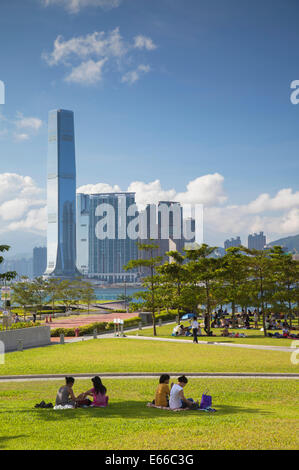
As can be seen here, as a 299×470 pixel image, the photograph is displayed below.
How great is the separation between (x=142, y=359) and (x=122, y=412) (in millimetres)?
11626

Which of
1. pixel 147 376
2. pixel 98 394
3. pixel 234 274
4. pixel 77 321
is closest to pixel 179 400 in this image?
pixel 98 394

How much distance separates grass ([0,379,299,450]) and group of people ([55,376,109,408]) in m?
0.38

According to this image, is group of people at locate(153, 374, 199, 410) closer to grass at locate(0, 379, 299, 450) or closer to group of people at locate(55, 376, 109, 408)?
grass at locate(0, 379, 299, 450)

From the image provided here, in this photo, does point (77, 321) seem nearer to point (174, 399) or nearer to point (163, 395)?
point (163, 395)

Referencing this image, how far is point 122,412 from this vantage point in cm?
1131

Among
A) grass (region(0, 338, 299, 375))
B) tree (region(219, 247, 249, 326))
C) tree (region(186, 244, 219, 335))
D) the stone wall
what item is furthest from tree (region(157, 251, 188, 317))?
the stone wall

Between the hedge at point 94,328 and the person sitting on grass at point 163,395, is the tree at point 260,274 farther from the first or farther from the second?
the person sitting on grass at point 163,395

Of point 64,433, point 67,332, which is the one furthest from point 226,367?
point 67,332

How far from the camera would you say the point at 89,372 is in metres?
19.0

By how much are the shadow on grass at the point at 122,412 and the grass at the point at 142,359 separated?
726 centimetres

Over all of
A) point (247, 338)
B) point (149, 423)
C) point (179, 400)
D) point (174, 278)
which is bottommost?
point (247, 338)

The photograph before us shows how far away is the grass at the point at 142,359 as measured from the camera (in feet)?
64.7
